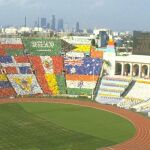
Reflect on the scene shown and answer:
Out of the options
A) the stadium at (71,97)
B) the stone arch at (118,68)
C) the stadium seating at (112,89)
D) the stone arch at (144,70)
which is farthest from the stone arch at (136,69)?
the stadium seating at (112,89)

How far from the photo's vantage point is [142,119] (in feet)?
169

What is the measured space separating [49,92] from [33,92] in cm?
282

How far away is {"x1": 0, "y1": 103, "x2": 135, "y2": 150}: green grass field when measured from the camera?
38844mm

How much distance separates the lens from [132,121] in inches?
1997

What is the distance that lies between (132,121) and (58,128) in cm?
1075

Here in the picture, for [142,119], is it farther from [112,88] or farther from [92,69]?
[92,69]

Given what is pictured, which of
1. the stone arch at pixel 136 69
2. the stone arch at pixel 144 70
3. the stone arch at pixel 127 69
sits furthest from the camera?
the stone arch at pixel 127 69

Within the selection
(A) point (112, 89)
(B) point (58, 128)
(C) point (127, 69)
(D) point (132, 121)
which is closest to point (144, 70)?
(C) point (127, 69)

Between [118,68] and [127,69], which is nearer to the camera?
[127,69]

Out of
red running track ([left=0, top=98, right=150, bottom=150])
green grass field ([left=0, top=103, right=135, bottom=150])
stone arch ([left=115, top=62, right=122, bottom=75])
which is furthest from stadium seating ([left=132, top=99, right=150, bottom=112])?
stone arch ([left=115, top=62, right=122, bottom=75])

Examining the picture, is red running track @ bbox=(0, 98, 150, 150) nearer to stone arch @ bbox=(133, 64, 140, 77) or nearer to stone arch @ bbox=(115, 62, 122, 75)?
stone arch @ bbox=(115, 62, 122, 75)

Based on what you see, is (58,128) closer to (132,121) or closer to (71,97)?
(132,121)

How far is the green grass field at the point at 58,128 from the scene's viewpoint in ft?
127

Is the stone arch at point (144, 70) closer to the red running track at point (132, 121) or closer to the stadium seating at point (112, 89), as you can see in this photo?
the stadium seating at point (112, 89)
